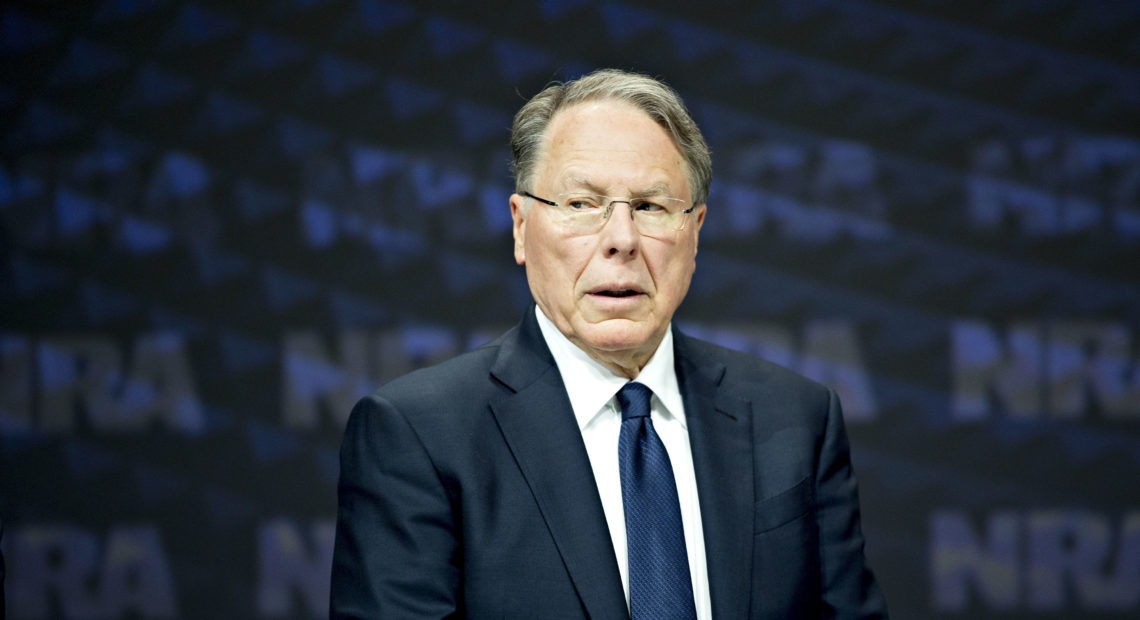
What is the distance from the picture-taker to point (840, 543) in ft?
5.35

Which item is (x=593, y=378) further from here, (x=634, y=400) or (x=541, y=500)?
(x=541, y=500)

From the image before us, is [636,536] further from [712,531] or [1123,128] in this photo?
[1123,128]

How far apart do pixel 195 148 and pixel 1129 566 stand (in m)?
2.91

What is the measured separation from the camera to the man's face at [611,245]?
1.54 meters

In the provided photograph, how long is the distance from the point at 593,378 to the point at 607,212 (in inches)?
9.5

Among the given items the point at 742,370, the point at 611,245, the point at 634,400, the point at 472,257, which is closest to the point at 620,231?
the point at 611,245

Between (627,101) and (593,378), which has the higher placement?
(627,101)

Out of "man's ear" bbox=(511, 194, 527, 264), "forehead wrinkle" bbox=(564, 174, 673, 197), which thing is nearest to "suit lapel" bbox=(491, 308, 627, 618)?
"man's ear" bbox=(511, 194, 527, 264)

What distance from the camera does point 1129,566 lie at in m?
3.21

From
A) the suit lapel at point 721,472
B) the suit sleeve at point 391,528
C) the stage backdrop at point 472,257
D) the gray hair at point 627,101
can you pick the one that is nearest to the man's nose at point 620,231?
the gray hair at point 627,101

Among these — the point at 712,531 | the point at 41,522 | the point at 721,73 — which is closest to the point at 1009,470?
the point at 721,73

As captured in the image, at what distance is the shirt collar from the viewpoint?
159 cm

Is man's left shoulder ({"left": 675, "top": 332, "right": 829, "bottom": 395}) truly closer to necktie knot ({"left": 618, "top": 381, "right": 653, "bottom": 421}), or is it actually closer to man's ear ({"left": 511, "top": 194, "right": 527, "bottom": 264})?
necktie knot ({"left": 618, "top": 381, "right": 653, "bottom": 421})

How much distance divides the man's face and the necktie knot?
0.13 ft
